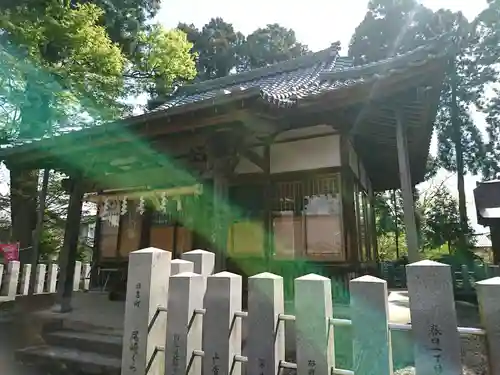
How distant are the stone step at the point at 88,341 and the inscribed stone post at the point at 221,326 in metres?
2.63

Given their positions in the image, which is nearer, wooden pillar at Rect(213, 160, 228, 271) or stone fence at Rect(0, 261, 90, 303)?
wooden pillar at Rect(213, 160, 228, 271)

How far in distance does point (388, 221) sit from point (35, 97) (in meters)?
19.7

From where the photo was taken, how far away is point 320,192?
6180mm

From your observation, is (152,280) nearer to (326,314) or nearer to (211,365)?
(211,365)

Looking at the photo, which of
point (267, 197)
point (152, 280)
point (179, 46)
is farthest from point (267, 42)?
point (152, 280)

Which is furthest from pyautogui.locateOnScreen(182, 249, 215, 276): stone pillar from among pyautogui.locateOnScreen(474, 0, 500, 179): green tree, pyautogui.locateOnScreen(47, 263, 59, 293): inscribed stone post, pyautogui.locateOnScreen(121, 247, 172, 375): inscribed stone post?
pyautogui.locateOnScreen(474, 0, 500, 179): green tree

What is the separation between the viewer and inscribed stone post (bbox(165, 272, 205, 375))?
7.32ft

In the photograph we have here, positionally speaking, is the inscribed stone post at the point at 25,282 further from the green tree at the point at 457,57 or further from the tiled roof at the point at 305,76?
the green tree at the point at 457,57

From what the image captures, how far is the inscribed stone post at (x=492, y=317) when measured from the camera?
1576 millimetres

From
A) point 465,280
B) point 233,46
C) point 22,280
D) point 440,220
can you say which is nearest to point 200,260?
point 22,280

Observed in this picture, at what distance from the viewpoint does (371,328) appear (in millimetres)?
1784

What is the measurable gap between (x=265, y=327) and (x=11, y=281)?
319 inches

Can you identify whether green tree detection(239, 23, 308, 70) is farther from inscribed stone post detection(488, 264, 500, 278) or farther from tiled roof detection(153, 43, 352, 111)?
inscribed stone post detection(488, 264, 500, 278)

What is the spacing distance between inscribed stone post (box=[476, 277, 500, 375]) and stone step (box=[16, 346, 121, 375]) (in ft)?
12.4
